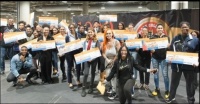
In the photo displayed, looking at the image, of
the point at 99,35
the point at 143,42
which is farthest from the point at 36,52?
the point at 143,42

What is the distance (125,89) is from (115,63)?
44 centimetres

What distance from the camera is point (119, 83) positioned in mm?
3975

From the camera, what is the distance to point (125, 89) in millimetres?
3840

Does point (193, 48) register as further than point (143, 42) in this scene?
No

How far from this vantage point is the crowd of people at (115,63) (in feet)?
12.7

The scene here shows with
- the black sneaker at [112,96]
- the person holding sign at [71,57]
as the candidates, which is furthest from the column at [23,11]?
the black sneaker at [112,96]

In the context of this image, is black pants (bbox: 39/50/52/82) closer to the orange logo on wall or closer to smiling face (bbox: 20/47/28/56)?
smiling face (bbox: 20/47/28/56)

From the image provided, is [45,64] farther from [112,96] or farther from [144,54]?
[144,54]

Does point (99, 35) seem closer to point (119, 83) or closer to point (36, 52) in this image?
point (36, 52)

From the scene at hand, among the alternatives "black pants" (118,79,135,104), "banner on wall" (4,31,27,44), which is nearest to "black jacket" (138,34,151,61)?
"black pants" (118,79,135,104)

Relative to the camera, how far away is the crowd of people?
3883mm

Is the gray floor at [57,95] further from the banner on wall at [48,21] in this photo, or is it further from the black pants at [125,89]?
the banner on wall at [48,21]

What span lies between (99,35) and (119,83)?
96.2 inches

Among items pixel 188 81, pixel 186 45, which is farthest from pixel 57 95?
pixel 186 45
